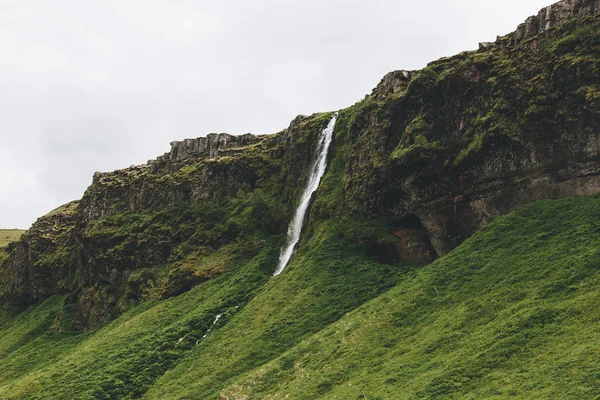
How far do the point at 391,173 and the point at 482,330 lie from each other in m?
27.7

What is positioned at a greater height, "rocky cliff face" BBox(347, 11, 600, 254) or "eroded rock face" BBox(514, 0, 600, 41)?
"eroded rock face" BBox(514, 0, 600, 41)

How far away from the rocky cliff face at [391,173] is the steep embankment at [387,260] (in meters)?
0.19

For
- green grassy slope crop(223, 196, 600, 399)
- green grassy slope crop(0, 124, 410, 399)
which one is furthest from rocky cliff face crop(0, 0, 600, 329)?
green grassy slope crop(223, 196, 600, 399)

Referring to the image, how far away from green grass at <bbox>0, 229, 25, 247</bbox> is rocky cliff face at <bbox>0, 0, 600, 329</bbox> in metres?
69.9

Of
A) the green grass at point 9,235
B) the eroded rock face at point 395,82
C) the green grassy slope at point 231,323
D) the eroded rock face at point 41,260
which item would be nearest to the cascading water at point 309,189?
the green grassy slope at point 231,323

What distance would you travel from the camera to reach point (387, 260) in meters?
56.3

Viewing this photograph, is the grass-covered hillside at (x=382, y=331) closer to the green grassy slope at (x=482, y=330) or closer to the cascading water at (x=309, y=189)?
the green grassy slope at (x=482, y=330)

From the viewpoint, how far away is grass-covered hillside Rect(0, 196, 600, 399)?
28062 millimetres

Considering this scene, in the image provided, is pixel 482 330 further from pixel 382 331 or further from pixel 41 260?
pixel 41 260

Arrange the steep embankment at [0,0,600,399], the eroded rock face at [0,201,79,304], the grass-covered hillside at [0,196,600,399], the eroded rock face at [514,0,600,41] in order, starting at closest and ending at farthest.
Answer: the grass-covered hillside at [0,196,600,399] < the steep embankment at [0,0,600,399] < the eroded rock face at [514,0,600,41] < the eroded rock face at [0,201,79,304]

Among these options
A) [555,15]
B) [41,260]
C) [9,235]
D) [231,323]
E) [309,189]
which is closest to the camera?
[555,15]

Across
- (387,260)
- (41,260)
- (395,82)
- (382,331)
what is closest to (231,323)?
(387,260)

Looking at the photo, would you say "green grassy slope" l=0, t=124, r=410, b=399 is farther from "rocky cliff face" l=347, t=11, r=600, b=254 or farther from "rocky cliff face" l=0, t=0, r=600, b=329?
"rocky cliff face" l=347, t=11, r=600, b=254

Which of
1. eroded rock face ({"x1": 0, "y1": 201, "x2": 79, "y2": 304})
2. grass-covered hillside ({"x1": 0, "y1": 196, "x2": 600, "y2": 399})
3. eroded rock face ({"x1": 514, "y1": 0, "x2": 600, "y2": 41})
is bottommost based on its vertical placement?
grass-covered hillside ({"x1": 0, "y1": 196, "x2": 600, "y2": 399})
